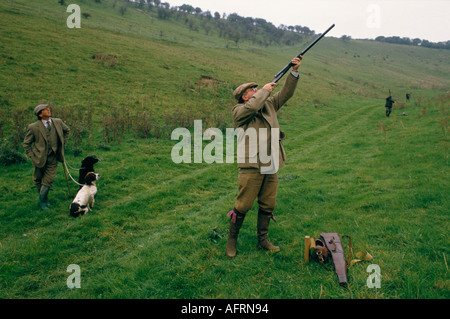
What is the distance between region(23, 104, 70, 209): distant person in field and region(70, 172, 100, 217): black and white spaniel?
929 mm

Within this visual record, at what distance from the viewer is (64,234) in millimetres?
6016

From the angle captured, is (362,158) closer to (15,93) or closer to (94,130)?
(94,130)

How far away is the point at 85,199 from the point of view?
283 inches

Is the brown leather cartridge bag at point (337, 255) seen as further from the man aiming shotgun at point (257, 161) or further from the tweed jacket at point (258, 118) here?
the tweed jacket at point (258, 118)

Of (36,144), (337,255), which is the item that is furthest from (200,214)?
(36,144)

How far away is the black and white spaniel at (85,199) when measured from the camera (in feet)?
22.8

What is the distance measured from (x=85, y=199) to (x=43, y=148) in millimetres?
1921

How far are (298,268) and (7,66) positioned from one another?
23135 mm

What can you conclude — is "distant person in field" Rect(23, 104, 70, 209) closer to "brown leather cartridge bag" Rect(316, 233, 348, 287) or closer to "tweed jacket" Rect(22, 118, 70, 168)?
"tweed jacket" Rect(22, 118, 70, 168)

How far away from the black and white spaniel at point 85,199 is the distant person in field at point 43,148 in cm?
93

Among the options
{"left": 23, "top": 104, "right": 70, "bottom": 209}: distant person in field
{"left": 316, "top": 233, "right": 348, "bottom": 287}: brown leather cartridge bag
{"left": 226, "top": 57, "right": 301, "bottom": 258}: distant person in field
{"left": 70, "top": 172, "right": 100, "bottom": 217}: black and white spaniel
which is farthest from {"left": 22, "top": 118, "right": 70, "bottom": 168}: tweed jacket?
{"left": 316, "top": 233, "right": 348, "bottom": 287}: brown leather cartridge bag

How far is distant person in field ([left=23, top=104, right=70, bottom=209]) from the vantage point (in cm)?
729

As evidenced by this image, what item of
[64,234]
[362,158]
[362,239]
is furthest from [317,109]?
[64,234]

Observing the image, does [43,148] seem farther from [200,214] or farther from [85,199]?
[200,214]
